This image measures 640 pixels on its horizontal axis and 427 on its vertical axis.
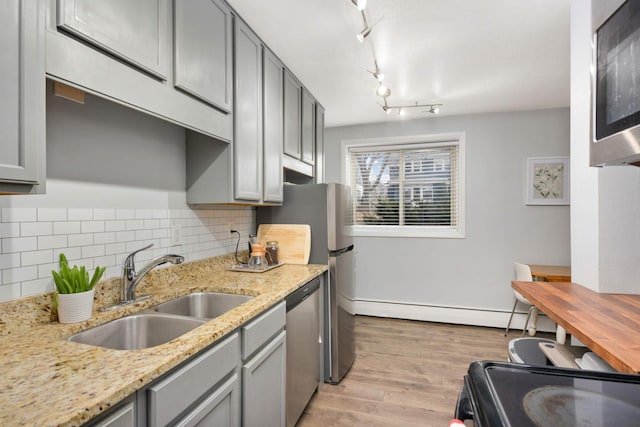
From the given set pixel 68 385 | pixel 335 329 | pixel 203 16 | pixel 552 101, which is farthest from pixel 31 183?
pixel 552 101

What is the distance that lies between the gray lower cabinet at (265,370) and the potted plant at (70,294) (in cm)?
61

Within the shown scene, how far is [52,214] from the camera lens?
1267 millimetres

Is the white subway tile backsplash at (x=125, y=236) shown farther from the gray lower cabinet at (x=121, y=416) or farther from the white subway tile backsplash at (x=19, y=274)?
the gray lower cabinet at (x=121, y=416)

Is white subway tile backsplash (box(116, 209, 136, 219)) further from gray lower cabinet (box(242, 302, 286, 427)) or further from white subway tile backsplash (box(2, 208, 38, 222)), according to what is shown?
gray lower cabinet (box(242, 302, 286, 427))

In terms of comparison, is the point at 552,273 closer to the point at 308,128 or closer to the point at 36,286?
the point at 308,128

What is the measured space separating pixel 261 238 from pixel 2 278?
5.64 feet

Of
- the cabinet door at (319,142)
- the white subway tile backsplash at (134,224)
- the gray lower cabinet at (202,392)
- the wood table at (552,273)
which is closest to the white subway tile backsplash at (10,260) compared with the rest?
the white subway tile backsplash at (134,224)

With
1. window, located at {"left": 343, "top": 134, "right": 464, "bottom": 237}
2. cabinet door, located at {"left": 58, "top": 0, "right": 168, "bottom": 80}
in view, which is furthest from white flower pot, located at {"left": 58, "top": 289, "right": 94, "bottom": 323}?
window, located at {"left": 343, "top": 134, "right": 464, "bottom": 237}

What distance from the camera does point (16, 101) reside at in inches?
→ 33.7

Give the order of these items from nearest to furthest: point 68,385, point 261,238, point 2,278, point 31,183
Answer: point 68,385 → point 31,183 → point 2,278 → point 261,238

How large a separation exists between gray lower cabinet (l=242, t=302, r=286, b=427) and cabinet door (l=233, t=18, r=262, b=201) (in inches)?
31.9

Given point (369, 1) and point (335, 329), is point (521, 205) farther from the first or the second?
point (369, 1)

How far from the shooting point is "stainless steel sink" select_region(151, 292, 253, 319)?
1696 mm

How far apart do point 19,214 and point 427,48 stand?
7.80 ft
